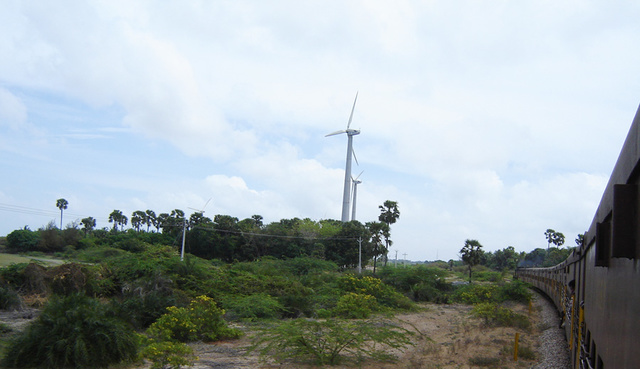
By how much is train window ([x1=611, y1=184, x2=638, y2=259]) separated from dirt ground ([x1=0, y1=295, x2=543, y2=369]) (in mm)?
12231

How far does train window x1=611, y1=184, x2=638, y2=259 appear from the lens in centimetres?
277

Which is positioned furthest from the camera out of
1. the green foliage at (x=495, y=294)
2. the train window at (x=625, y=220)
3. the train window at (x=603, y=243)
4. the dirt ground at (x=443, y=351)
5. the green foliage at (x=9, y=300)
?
the green foliage at (x=495, y=294)

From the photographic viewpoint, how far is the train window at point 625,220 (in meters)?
2.77

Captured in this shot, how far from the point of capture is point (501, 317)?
23.0 metres

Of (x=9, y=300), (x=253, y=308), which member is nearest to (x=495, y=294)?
(x=253, y=308)

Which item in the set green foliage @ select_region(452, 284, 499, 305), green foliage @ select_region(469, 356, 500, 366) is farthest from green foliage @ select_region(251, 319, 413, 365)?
green foliage @ select_region(452, 284, 499, 305)

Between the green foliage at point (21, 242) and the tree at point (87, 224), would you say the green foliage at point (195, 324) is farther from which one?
the tree at point (87, 224)

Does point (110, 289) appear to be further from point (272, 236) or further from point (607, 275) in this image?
point (272, 236)

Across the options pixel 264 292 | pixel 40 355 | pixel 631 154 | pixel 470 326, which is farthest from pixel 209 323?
pixel 631 154

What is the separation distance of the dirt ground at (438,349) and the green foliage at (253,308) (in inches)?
163

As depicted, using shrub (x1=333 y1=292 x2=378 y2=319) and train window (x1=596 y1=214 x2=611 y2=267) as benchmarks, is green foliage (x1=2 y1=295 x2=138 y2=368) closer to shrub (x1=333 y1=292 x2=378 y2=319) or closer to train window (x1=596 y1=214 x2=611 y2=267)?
train window (x1=596 y1=214 x2=611 y2=267)

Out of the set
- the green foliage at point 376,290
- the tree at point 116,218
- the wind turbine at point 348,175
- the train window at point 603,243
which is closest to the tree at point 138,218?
the tree at point 116,218

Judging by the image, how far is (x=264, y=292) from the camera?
92.1 ft

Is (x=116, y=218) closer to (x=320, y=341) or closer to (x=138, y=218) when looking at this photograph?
(x=138, y=218)
